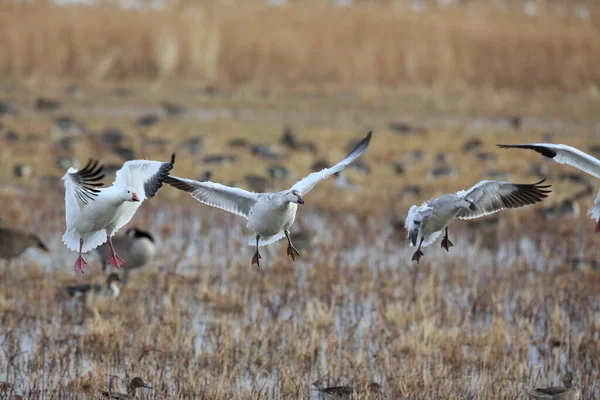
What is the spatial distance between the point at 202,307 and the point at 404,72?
1835cm

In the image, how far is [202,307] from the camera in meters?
8.32

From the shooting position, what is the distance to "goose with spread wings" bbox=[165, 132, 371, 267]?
253 inches

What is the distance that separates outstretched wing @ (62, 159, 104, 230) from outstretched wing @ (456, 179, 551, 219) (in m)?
2.41

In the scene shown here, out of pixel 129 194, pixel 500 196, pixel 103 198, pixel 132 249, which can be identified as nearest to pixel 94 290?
pixel 132 249

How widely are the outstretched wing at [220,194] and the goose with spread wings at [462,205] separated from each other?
1.10 meters

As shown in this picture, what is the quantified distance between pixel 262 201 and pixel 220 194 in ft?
1.63

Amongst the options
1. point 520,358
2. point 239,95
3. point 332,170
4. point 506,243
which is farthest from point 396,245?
point 239,95

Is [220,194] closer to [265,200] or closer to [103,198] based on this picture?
[265,200]

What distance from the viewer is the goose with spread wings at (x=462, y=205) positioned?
250 inches

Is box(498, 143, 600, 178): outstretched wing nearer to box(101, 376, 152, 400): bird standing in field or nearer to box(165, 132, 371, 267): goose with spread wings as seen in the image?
box(165, 132, 371, 267): goose with spread wings

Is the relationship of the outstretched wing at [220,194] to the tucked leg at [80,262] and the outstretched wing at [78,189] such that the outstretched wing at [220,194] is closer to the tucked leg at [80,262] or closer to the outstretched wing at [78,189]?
the outstretched wing at [78,189]

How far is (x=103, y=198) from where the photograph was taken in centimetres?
634

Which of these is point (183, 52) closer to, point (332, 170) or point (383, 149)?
point (383, 149)

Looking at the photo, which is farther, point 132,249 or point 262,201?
point 132,249
